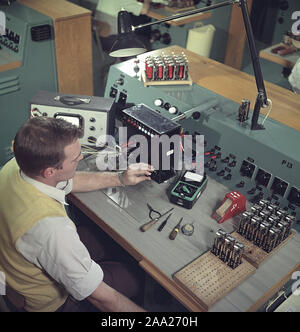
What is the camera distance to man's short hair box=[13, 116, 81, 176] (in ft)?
4.55

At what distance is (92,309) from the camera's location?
1874 millimetres

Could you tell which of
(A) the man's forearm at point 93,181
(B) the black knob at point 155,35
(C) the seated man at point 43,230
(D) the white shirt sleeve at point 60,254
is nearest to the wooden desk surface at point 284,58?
(B) the black knob at point 155,35

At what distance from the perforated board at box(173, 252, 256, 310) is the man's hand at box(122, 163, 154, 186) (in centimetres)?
54

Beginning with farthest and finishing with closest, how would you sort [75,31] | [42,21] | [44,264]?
[75,31] < [42,21] < [44,264]

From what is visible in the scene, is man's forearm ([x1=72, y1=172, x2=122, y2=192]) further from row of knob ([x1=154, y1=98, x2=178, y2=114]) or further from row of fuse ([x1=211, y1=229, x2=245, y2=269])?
row of fuse ([x1=211, y1=229, x2=245, y2=269])

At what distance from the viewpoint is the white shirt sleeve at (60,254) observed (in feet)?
4.29

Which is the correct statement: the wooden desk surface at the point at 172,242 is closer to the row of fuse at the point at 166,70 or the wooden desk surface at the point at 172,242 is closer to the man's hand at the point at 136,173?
the man's hand at the point at 136,173

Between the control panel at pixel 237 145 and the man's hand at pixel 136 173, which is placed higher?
the control panel at pixel 237 145

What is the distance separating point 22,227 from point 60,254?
167 mm

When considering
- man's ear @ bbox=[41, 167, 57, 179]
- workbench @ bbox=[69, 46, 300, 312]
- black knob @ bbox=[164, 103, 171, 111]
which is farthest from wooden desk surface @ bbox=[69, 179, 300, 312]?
black knob @ bbox=[164, 103, 171, 111]

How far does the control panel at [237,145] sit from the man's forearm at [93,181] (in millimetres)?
461

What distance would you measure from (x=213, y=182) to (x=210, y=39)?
2984mm
